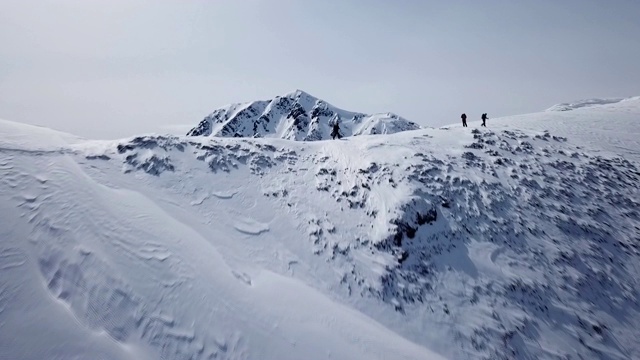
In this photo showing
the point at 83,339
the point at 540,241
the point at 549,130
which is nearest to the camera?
the point at 83,339

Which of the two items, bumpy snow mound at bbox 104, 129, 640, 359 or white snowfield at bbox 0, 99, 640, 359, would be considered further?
bumpy snow mound at bbox 104, 129, 640, 359

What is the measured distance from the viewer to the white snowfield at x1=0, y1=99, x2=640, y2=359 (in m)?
8.34

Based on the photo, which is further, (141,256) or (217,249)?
(217,249)

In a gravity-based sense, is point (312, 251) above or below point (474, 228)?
below

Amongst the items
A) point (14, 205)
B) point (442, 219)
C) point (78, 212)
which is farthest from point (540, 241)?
point (14, 205)

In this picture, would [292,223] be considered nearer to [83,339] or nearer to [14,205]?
[83,339]

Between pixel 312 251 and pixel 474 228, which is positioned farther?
pixel 474 228

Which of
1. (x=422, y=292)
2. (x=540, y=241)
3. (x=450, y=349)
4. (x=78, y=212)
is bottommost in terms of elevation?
(x=450, y=349)

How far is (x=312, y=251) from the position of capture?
43.5ft

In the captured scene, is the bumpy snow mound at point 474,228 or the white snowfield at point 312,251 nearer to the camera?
the white snowfield at point 312,251

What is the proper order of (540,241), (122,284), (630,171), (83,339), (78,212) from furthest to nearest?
(630,171) < (540,241) < (78,212) < (122,284) < (83,339)

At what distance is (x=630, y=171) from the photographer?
57.3 ft

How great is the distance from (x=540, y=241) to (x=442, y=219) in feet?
13.6

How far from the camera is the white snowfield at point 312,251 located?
834 cm
